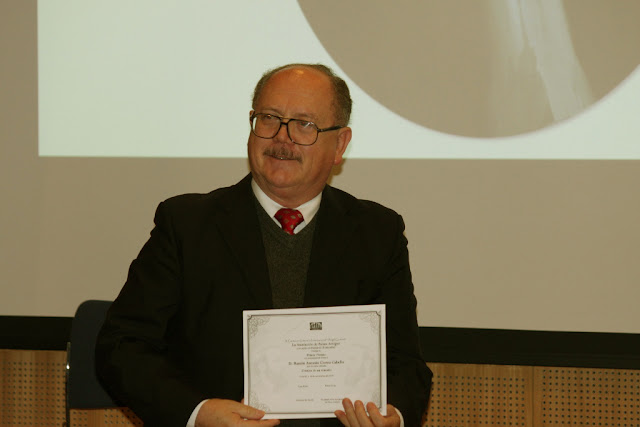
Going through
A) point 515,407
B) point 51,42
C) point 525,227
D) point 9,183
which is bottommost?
point 515,407

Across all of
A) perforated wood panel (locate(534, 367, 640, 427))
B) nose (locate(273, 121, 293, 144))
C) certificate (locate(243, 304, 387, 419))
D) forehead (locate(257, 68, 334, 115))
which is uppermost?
forehead (locate(257, 68, 334, 115))

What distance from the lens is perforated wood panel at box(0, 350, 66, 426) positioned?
442 cm

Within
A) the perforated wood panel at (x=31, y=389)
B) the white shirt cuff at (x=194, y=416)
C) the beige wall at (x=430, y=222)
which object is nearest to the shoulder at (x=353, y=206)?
the white shirt cuff at (x=194, y=416)

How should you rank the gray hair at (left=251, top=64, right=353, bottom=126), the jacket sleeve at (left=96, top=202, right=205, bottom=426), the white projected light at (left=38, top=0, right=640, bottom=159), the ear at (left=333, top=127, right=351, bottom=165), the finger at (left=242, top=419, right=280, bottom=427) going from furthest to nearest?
the white projected light at (left=38, top=0, right=640, bottom=159)
the ear at (left=333, top=127, right=351, bottom=165)
the gray hair at (left=251, top=64, right=353, bottom=126)
the jacket sleeve at (left=96, top=202, right=205, bottom=426)
the finger at (left=242, top=419, right=280, bottom=427)

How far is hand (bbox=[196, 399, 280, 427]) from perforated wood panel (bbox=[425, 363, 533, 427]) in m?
1.98

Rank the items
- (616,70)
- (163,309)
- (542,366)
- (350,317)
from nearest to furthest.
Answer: (350,317) → (163,309) → (616,70) → (542,366)

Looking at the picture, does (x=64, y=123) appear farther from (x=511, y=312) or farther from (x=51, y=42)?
(x=511, y=312)

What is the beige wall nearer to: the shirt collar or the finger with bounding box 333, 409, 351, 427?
the shirt collar

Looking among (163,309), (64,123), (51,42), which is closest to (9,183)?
(64,123)

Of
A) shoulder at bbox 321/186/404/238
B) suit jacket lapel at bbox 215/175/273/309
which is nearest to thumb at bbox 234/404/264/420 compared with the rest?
suit jacket lapel at bbox 215/175/273/309

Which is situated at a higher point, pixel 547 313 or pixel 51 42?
pixel 51 42

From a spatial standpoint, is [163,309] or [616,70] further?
[616,70]

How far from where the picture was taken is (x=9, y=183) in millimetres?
4199

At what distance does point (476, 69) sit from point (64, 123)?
2.17 metres
